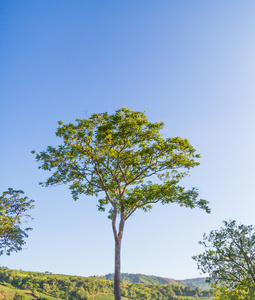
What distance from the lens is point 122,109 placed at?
1792 cm

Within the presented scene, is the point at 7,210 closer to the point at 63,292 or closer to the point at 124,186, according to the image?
the point at 124,186

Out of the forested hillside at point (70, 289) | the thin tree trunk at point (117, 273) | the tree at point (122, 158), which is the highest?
the tree at point (122, 158)

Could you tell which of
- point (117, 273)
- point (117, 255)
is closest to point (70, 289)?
point (117, 273)

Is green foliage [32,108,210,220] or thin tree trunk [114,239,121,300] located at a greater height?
green foliage [32,108,210,220]

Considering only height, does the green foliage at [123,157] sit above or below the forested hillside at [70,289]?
above

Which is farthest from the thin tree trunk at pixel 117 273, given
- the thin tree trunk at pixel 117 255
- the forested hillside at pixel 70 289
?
the forested hillside at pixel 70 289

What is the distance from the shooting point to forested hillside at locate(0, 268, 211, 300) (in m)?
159

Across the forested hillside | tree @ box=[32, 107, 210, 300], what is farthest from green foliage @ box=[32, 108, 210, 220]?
the forested hillside

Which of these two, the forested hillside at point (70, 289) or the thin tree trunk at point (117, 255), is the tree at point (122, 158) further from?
the forested hillside at point (70, 289)

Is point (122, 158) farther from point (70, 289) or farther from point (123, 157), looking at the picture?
point (70, 289)

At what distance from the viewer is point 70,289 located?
16775 centimetres

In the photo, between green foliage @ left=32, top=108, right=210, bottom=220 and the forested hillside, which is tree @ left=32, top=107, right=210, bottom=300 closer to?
green foliage @ left=32, top=108, right=210, bottom=220

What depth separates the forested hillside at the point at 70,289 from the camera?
521ft

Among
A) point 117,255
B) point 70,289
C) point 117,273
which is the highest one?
point 117,255
